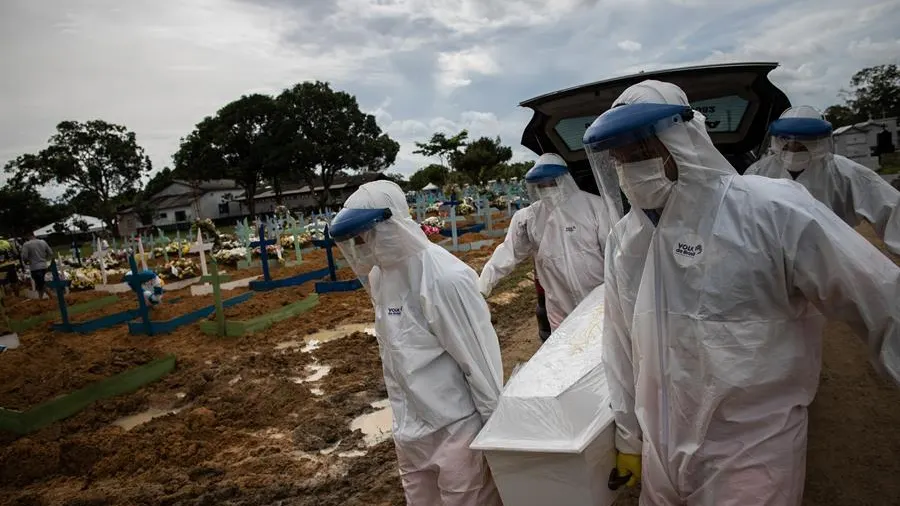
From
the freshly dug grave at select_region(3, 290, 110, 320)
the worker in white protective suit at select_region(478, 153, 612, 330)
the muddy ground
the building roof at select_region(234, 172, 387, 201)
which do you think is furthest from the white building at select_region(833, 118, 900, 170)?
the building roof at select_region(234, 172, 387, 201)

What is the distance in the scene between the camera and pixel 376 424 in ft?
15.5

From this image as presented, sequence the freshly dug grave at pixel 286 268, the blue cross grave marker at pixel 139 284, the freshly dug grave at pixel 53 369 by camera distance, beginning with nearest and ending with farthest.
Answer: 1. the freshly dug grave at pixel 53 369
2. the blue cross grave marker at pixel 139 284
3. the freshly dug grave at pixel 286 268

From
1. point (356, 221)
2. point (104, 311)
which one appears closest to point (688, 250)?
point (356, 221)

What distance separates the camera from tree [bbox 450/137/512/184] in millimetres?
37188

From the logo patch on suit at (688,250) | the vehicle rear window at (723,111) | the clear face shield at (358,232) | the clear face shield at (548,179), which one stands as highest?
the vehicle rear window at (723,111)

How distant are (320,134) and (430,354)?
40.1m

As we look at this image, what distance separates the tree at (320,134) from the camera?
39.4 metres

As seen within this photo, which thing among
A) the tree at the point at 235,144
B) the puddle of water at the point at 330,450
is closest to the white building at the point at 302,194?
the tree at the point at 235,144

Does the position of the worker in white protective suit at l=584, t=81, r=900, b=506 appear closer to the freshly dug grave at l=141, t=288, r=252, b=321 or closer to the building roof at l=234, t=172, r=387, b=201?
the freshly dug grave at l=141, t=288, r=252, b=321

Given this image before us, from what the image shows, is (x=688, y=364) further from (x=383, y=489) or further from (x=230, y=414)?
(x=230, y=414)

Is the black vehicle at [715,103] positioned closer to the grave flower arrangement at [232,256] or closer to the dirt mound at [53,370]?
the dirt mound at [53,370]

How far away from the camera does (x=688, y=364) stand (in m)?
1.69

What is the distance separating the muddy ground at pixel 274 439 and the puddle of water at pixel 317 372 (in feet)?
0.09

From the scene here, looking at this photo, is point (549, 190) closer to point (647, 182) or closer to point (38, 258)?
point (647, 182)
